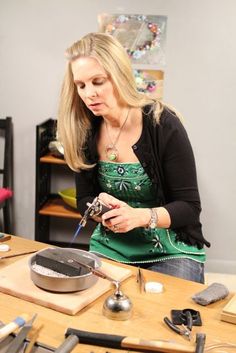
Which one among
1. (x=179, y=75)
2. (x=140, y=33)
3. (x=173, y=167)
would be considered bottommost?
(x=173, y=167)

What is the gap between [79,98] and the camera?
1.73 metres

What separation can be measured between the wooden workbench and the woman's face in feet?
2.08

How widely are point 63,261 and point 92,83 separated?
64 cm

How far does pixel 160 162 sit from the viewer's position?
5.65 ft

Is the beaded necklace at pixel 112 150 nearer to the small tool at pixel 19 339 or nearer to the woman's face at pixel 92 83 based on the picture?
the woman's face at pixel 92 83

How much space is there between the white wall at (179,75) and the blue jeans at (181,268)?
1483mm

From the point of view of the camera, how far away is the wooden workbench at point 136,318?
109cm

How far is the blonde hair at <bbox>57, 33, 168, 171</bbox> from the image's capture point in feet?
5.25

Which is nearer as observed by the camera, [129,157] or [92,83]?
[92,83]

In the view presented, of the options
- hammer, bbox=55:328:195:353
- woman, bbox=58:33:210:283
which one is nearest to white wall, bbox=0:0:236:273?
woman, bbox=58:33:210:283

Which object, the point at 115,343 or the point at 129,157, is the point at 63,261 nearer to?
the point at 115,343

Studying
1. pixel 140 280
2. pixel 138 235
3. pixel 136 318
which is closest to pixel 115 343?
pixel 136 318

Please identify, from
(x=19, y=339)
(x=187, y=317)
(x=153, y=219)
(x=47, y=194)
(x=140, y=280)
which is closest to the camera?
(x=19, y=339)

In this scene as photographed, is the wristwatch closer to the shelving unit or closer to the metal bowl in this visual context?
the metal bowl
